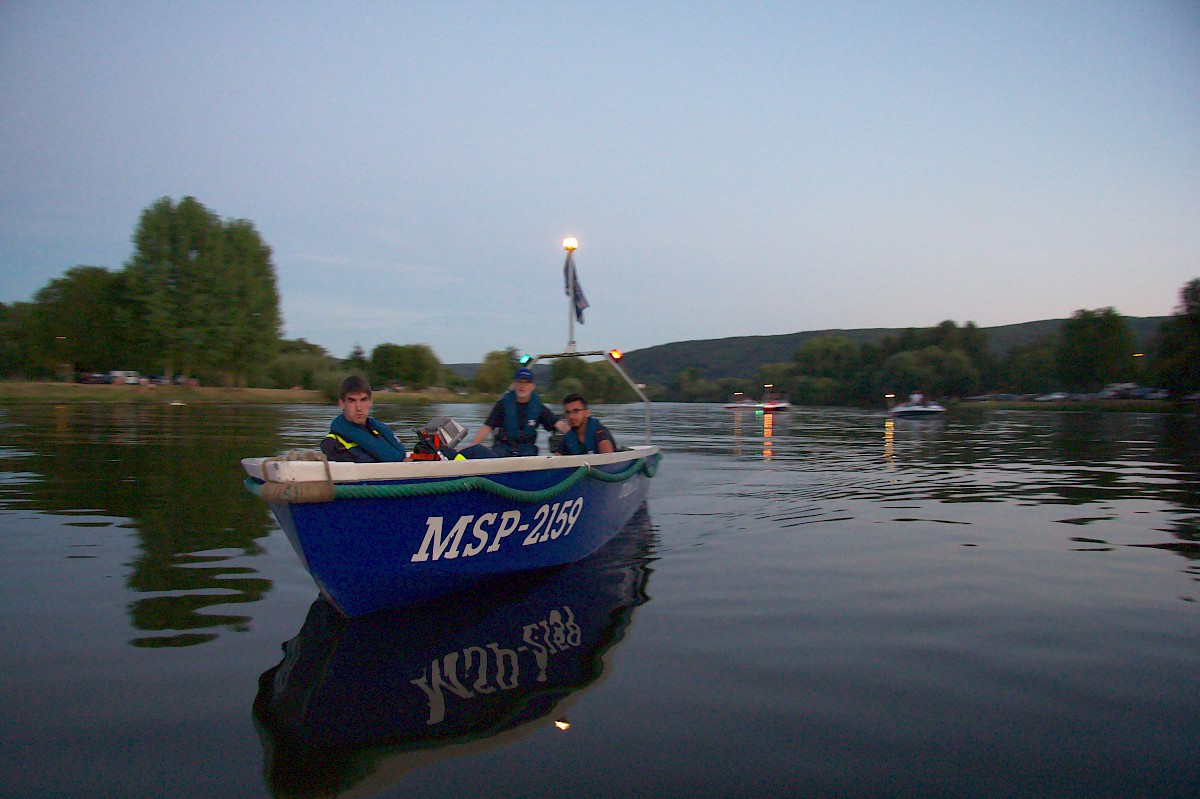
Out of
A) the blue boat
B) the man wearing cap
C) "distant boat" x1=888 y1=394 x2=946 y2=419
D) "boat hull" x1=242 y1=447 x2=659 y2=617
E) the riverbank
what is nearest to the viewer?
the blue boat

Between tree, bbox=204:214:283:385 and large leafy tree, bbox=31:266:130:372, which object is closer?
tree, bbox=204:214:283:385

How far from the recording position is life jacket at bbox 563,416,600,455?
345 inches

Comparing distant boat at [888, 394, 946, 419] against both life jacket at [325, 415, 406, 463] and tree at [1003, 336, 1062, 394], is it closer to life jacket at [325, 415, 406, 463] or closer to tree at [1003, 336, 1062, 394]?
tree at [1003, 336, 1062, 394]

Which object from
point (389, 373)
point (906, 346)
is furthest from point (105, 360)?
point (906, 346)

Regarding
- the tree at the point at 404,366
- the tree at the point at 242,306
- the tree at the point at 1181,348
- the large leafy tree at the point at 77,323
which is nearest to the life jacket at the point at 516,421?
the tree at the point at 242,306

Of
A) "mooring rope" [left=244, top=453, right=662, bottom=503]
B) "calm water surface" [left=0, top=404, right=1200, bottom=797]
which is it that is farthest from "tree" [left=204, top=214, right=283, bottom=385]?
"mooring rope" [left=244, top=453, right=662, bottom=503]

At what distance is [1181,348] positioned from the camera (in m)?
65.7

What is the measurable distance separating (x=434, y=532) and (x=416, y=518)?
0.79ft

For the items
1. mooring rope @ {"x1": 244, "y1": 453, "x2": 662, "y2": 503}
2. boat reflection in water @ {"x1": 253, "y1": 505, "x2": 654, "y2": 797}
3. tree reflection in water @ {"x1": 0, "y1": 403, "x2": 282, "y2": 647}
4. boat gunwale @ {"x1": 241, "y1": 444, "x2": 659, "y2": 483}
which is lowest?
boat reflection in water @ {"x1": 253, "y1": 505, "x2": 654, "y2": 797}

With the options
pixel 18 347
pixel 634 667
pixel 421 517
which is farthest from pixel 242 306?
pixel 634 667

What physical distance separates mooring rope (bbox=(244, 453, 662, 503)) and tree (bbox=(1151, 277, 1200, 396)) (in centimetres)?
7370

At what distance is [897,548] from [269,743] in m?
6.51

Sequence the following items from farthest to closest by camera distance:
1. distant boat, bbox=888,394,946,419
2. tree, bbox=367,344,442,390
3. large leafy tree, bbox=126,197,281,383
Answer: tree, bbox=367,344,442,390, distant boat, bbox=888,394,946,419, large leafy tree, bbox=126,197,281,383

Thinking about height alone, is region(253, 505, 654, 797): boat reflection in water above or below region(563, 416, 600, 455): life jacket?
below
